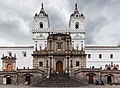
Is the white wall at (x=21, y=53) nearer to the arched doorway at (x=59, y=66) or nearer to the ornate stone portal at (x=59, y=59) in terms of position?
the ornate stone portal at (x=59, y=59)

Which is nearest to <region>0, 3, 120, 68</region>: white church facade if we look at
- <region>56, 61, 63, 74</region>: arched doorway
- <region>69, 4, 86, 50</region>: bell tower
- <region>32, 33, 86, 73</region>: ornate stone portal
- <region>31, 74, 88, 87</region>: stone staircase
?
<region>69, 4, 86, 50</region>: bell tower

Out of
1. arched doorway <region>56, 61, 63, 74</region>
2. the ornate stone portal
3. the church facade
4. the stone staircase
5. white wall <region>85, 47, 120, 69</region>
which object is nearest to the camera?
the stone staircase

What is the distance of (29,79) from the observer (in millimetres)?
52656

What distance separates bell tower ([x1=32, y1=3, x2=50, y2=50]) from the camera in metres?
71.0

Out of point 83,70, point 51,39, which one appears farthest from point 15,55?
point 83,70

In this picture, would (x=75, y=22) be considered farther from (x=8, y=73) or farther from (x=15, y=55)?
(x=8, y=73)

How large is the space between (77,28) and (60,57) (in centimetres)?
1532

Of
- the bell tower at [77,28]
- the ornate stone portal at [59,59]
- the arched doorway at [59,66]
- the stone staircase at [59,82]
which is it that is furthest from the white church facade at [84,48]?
the stone staircase at [59,82]

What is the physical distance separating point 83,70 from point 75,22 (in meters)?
22.3

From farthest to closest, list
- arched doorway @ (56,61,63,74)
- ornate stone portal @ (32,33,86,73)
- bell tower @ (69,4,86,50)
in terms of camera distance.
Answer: bell tower @ (69,4,86,50)
arched doorway @ (56,61,63,74)
ornate stone portal @ (32,33,86,73)

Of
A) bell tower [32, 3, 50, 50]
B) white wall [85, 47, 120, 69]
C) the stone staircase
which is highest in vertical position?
bell tower [32, 3, 50, 50]

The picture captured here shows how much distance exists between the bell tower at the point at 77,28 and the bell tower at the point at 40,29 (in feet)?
23.8

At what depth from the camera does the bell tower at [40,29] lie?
233 feet

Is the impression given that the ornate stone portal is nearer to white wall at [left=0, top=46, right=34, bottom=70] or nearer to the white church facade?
the white church facade
